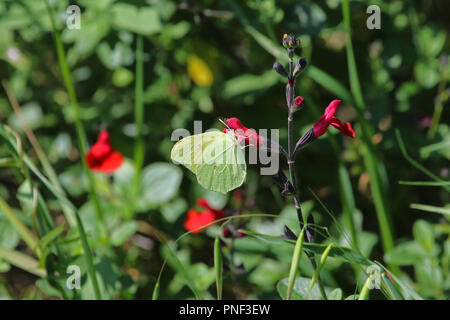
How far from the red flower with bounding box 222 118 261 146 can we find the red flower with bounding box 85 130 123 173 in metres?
0.89

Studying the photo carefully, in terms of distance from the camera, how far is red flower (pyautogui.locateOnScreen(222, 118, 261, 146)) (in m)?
1.06

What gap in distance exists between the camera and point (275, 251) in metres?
1.56

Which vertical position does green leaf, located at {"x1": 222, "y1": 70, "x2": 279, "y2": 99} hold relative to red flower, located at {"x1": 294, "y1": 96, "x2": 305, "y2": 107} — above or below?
below

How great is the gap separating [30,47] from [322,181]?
1837 mm

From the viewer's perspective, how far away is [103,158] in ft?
6.23

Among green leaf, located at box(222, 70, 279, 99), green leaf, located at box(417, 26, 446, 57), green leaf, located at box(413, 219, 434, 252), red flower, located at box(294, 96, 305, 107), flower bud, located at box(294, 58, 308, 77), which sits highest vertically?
green leaf, located at box(417, 26, 446, 57)

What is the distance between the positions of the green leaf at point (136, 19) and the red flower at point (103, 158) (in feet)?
1.47

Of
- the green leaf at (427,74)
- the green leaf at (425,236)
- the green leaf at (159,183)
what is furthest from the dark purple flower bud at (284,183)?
the green leaf at (427,74)

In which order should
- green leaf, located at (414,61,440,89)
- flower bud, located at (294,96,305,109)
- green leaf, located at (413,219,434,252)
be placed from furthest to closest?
green leaf, located at (414,61,440,89) → green leaf, located at (413,219,434,252) → flower bud, located at (294,96,305,109)

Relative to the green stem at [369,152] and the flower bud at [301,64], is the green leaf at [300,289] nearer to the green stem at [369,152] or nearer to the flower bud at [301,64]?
the green stem at [369,152]

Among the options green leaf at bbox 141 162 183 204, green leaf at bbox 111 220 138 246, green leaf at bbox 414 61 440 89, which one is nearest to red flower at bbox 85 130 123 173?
green leaf at bbox 141 162 183 204

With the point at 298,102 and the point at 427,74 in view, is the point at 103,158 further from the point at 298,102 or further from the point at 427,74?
the point at 427,74

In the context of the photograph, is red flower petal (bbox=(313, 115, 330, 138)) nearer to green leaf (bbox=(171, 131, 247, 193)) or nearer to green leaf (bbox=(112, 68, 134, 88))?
green leaf (bbox=(171, 131, 247, 193))
